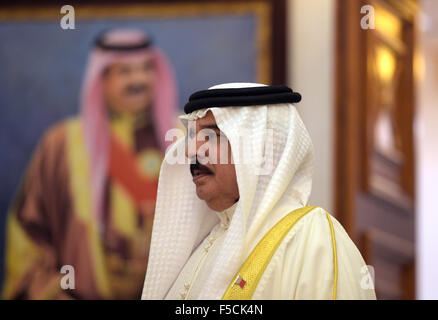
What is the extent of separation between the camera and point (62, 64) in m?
5.89

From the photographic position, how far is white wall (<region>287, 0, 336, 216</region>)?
5.42 metres

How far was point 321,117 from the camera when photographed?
17.9 feet

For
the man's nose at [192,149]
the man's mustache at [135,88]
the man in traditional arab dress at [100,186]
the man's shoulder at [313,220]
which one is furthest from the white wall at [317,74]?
the man's shoulder at [313,220]

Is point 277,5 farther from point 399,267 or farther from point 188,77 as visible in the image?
point 399,267

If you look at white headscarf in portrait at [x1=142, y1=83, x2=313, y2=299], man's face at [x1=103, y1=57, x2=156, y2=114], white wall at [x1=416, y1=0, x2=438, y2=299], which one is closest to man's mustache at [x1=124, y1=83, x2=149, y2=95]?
man's face at [x1=103, y1=57, x2=156, y2=114]

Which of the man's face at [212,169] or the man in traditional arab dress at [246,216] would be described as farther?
the man's face at [212,169]

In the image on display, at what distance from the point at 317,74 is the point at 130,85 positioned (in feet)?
3.93

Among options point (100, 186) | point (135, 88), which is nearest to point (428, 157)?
point (135, 88)

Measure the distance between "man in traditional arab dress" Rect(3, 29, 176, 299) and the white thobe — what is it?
2.99 meters

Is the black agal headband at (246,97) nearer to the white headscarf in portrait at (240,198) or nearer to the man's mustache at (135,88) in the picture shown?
the white headscarf in portrait at (240,198)

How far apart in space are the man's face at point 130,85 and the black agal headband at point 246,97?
2912 millimetres

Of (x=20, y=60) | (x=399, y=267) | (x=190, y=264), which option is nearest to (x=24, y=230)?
(x=20, y=60)

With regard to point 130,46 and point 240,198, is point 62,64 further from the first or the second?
point 240,198

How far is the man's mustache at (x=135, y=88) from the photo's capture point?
19.2 ft
